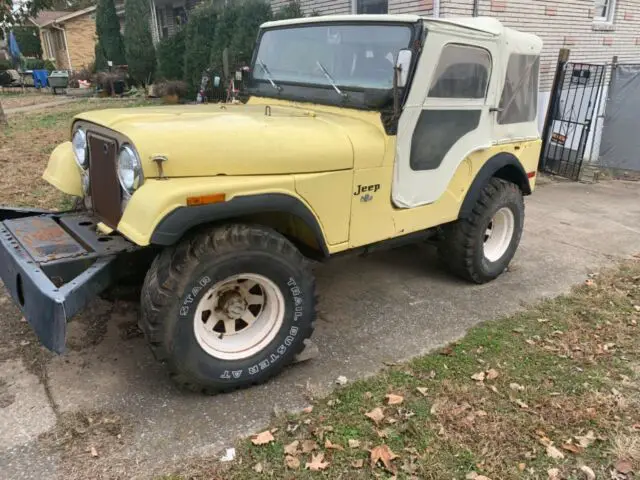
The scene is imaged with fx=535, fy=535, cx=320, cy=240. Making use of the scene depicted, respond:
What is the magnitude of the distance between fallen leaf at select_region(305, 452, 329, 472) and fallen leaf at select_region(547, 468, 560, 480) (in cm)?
111

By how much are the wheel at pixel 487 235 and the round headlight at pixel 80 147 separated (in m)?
2.79

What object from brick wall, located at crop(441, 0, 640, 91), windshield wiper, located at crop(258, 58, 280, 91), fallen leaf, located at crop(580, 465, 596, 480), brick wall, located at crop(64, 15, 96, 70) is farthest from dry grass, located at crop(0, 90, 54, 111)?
fallen leaf, located at crop(580, 465, 596, 480)

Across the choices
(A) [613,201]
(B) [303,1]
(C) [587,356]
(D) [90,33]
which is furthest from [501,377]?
(D) [90,33]

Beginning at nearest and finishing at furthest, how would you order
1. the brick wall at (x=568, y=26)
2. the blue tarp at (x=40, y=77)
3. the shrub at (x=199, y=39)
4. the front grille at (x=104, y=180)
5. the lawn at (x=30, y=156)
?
the front grille at (x=104, y=180), the lawn at (x=30, y=156), the brick wall at (x=568, y=26), the shrub at (x=199, y=39), the blue tarp at (x=40, y=77)

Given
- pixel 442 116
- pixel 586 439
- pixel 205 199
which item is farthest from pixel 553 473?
pixel 442 116

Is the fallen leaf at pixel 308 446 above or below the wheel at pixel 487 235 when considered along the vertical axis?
below

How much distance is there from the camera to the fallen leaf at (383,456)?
2.65 meters

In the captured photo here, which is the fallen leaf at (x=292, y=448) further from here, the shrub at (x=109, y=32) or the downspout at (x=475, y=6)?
the shrub at (x=109, y=32)

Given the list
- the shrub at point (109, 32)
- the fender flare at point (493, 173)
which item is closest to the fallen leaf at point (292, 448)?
the fender flare at point (493, 173)

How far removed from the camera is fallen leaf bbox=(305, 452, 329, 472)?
262 cm

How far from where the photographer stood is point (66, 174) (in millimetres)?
3615

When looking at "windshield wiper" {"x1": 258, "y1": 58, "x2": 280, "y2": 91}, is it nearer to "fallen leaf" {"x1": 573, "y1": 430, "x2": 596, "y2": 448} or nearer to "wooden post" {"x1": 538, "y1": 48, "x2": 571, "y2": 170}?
"fallen leaf" {"x1": 573, "y1": 430, "x2": 596, "y2": 448}

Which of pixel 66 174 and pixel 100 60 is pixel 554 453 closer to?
pixel 66 174

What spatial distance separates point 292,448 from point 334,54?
2.67m
